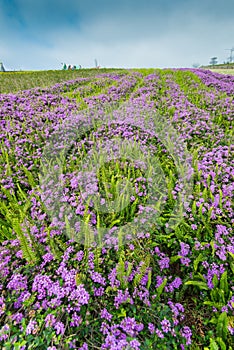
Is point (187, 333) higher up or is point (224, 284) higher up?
point (224, 284)

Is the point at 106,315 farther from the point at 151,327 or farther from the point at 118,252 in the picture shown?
the point at 118,252

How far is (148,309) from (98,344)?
25.4 inches

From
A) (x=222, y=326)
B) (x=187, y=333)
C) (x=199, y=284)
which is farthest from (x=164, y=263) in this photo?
(x=222, y=326)

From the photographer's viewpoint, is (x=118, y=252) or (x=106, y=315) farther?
(x=118, y=252)

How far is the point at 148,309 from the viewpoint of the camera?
2.38 meters

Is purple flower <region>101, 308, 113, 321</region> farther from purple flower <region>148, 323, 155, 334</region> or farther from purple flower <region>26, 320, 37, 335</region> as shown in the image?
purple flower <region>26, 320, 37, 335</region>

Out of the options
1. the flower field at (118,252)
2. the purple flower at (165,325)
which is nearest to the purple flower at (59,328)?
the flower field at (118,252)

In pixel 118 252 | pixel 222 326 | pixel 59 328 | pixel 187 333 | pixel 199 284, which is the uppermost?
pixel 118 252

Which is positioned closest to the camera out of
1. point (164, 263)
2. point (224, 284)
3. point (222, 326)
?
point (222, 326)

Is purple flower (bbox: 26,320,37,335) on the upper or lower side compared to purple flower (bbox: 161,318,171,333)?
upper

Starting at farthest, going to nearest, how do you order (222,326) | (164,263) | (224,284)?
(164,263) → (224,284) → (222,326)

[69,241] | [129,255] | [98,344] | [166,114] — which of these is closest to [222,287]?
[129,255]

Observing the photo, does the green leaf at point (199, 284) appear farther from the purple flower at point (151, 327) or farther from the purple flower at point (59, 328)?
the purple flower at point (59, 328)

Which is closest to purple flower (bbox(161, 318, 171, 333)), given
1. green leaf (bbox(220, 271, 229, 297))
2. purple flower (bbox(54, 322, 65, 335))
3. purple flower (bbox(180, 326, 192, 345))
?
purple flower (bbox(180, 326, 192, 345))
